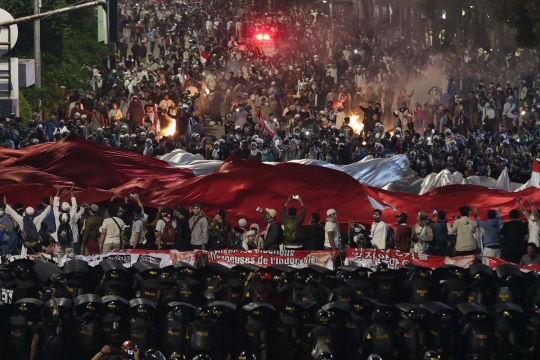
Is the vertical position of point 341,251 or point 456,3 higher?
point 456,3

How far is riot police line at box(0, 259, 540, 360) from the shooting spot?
50.9ft

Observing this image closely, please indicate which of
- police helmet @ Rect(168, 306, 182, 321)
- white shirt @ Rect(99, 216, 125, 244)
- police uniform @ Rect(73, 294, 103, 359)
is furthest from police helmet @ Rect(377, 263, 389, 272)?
white shirt @ Rect(99, 216, 125, 244)

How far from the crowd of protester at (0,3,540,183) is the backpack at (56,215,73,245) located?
6547 mm

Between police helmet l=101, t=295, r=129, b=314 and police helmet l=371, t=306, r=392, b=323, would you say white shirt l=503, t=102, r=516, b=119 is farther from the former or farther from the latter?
police helmet l=101, t=295, r=129, b=314

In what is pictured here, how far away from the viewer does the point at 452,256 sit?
64.8 feet

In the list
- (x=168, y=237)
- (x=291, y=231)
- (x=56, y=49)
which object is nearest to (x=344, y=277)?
(x=291, y=231)

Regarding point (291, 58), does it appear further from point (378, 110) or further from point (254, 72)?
point (378, 110)

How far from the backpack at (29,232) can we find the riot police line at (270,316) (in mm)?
3140

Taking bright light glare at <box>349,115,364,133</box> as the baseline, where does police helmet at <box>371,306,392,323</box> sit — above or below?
below

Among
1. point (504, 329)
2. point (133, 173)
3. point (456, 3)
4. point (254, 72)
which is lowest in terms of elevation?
point (504, 329)

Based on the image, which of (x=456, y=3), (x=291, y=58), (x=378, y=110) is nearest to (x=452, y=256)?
(x=378, y=110)

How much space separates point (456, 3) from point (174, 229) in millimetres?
33349

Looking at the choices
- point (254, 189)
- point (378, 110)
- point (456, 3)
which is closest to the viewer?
point (254, 189)

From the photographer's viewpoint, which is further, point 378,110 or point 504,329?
point 378,110
